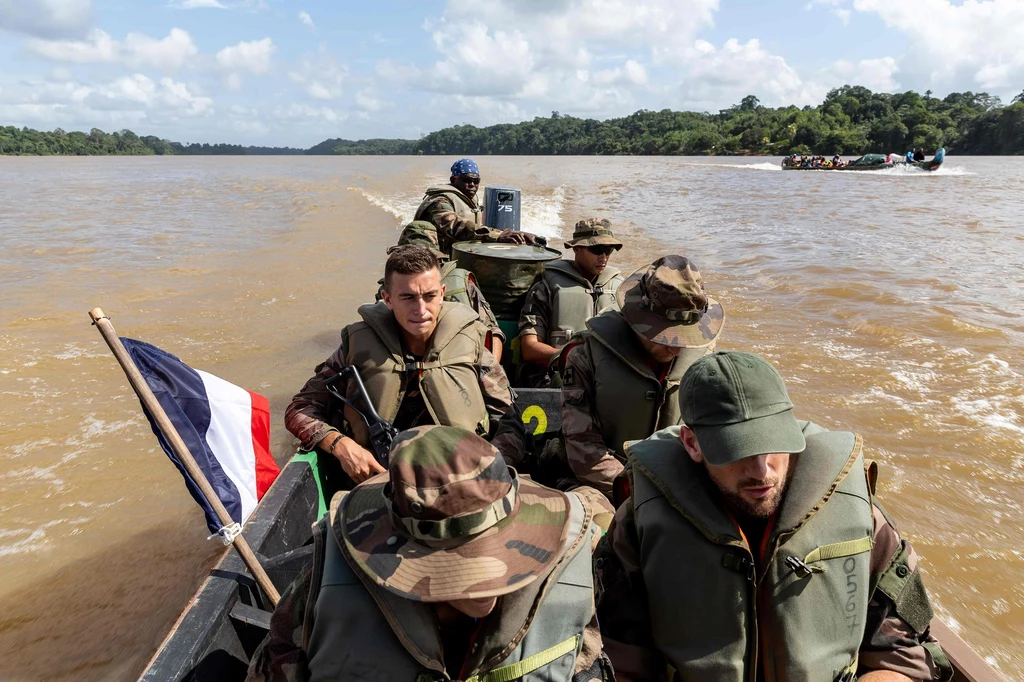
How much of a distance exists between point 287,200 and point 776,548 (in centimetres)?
2384

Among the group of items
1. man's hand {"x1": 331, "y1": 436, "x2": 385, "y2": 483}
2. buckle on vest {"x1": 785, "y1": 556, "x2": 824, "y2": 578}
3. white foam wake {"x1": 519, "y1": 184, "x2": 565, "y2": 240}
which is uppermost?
buckle on vest {"x1": 785, "y1": 556, "x2": 824, "y2": 578}

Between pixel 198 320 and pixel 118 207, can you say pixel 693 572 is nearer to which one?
pixel 198 320

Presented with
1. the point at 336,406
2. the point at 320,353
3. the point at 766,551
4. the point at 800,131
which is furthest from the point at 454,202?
the point at 800,131

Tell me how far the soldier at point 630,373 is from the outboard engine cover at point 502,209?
4.04 m

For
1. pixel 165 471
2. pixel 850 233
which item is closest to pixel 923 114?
pixel 850 233

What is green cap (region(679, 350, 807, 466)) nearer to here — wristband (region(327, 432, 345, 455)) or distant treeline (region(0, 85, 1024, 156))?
wristband (region(327, 432, 345, 455))

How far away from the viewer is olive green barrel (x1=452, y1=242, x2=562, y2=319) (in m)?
4.71

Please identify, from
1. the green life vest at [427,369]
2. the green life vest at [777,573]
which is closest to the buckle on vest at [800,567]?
the green life vest at [777,573]

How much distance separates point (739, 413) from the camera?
1517 mm

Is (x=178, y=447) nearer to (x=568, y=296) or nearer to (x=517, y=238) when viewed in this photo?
(x=568, y=296)

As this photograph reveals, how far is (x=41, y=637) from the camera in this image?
3498 millimetres

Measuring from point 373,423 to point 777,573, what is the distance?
1.73 meters

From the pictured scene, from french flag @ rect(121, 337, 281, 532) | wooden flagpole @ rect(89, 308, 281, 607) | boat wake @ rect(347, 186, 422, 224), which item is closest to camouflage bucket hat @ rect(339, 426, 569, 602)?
wooden flagpole @ rect(89, 308, 281, 607)

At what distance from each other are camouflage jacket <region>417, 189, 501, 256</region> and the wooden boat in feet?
10.1
